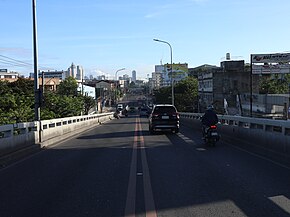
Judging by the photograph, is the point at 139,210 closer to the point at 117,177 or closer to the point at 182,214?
the point at 182,214

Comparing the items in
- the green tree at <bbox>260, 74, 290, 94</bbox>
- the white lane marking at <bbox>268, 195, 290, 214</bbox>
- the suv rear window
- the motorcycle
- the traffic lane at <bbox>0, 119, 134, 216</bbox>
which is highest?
the green tree at <bbox>260, 74, 290, 94</bbox>

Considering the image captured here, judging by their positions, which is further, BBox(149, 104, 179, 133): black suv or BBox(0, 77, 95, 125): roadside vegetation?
BBox(0, 77, 95, 125): roadside vegetation

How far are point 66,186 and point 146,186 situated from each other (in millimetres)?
1680

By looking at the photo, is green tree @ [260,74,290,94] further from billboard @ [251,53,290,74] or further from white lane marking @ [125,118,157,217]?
white lane marking @ [125,118,157,217]

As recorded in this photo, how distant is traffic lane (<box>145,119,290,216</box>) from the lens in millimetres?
6453

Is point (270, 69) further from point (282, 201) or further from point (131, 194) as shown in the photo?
point (131, 194)

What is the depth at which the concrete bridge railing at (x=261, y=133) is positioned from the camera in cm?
1185

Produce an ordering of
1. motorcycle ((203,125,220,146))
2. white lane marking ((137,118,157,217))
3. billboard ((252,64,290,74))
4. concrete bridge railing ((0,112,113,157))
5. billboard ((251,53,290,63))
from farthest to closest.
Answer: billboard ((252,64,290,74)) < billboard ((251,53,290,63)) < motorcycle ((203,125,220,146)) < concrete bridge railing ((0,112,113,157)) < white lane marking ((137,118,157,217))

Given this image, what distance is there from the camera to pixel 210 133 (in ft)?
52.0

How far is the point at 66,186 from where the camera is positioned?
835 cm

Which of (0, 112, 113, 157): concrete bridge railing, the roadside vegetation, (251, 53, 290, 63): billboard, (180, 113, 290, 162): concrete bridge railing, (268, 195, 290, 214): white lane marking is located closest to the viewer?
(268, 195, 290, 214): white lane marking

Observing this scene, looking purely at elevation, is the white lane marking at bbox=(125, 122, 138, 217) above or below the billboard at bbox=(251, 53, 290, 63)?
below

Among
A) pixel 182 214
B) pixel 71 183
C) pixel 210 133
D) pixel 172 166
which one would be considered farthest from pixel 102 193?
pixel 210 133

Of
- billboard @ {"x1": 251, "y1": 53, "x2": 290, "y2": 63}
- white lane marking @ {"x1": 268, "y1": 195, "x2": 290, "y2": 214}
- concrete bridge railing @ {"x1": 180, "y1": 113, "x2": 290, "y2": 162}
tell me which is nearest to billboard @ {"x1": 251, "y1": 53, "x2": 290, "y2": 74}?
billboard @ {"x1": 251, "y1": 53, "x2": 290, "y2": 63}
